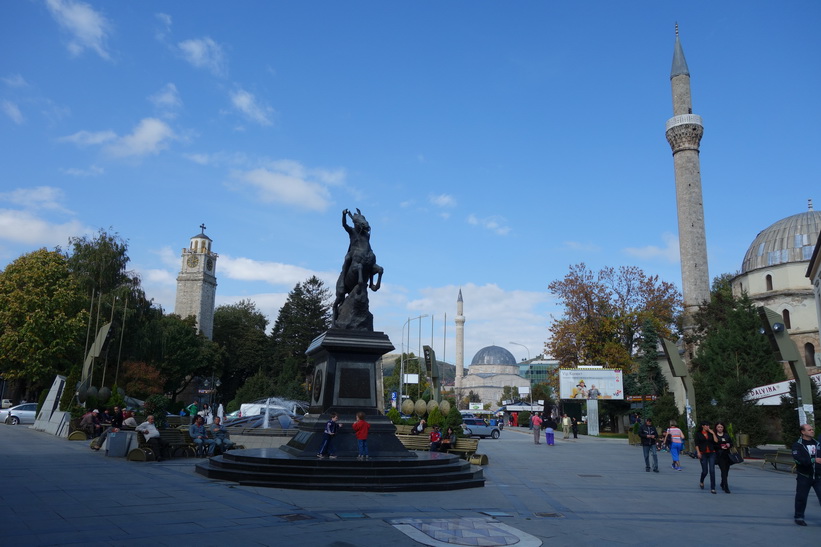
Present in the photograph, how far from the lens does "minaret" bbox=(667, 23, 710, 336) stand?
2052 inches

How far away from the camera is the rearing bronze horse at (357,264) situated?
1526cm

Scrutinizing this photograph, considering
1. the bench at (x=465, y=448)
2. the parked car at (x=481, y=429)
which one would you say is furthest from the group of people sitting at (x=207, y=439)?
the parked car at (x=481, y=429)

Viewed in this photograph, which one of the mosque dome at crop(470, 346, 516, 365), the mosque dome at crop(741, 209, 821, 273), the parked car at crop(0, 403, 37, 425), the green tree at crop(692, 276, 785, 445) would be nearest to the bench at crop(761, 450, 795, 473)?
the green tree at crop(692, 276, 785, 445)

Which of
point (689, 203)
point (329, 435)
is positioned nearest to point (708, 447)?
point (329, 435)

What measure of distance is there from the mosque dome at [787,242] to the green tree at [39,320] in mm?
54062

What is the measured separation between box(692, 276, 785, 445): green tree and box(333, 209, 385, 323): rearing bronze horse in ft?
54.9

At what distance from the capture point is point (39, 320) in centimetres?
3650

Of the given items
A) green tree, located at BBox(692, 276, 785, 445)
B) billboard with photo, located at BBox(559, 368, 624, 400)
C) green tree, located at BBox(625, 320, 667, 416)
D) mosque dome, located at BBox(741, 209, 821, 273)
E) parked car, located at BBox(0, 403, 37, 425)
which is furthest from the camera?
mosque dome, located at BBox(741, 209, 821, 273)

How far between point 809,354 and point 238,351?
5974cm

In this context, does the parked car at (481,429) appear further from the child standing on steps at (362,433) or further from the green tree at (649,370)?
the child standing on steps at (362,433)

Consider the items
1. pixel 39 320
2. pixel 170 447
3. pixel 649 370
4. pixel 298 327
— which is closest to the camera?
pixel 170 447

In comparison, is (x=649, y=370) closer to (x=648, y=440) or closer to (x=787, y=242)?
(x=787, y=242)

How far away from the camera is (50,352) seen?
3662 cm

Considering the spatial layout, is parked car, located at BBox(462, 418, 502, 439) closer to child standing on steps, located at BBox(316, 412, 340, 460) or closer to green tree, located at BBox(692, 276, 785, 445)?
green tree, located at BBox(692, 276, 785, 445)
